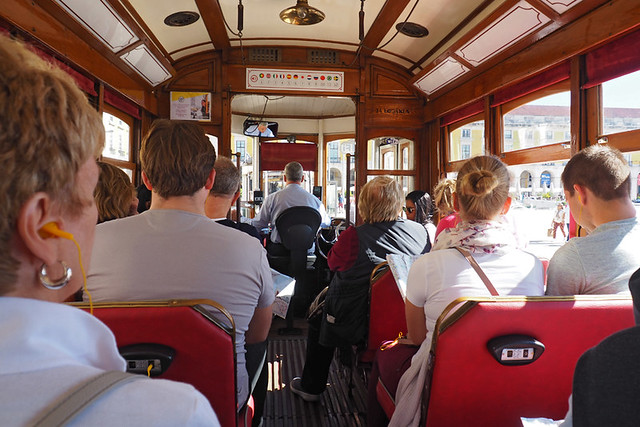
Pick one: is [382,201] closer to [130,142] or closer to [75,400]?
[75,400]

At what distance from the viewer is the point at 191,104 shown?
200 inches

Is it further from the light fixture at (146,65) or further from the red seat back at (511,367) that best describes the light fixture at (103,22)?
the red seat back at (511,367)

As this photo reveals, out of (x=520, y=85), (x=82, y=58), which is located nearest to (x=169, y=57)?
(x=82, y=58)

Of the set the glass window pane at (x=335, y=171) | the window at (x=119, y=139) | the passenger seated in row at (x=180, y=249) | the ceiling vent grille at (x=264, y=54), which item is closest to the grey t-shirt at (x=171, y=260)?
the passenger seated in row at (x=180, y=249)

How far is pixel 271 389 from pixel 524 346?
175 centimetres

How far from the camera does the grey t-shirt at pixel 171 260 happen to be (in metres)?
1.24

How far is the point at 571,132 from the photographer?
3.13 meters

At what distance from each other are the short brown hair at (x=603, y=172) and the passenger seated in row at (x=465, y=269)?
0.25 m

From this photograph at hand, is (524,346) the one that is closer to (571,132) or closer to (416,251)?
(416,251)

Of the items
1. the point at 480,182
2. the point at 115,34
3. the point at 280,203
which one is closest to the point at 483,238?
the point at 480,182

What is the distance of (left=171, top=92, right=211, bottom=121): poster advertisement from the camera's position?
5.08 m

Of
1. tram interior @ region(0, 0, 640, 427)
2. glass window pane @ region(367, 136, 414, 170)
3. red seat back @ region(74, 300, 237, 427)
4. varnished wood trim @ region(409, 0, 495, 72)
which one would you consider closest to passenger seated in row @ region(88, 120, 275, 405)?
red seat back @ region(74, 300, 237, 427)

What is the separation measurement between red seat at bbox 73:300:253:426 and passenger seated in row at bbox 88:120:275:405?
19 cm

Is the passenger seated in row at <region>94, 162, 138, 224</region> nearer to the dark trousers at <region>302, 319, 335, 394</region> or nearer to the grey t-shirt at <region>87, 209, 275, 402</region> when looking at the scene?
the grey t-shirt at <region>87, 209, 275, 402</region>
